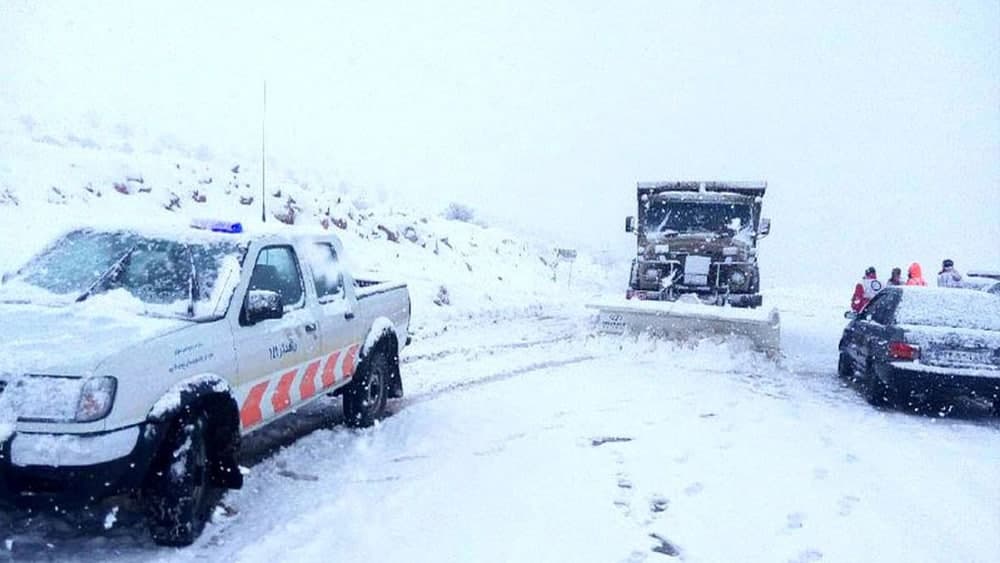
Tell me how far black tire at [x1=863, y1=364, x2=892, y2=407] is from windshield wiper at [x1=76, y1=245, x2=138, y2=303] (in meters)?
7.89

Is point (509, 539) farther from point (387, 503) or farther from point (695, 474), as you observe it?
point (695, 474)

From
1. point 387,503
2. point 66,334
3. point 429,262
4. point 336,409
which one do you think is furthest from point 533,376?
point 429,262

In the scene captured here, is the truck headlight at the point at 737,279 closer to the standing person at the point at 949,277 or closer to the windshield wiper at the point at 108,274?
the standing person at the point at 949,277

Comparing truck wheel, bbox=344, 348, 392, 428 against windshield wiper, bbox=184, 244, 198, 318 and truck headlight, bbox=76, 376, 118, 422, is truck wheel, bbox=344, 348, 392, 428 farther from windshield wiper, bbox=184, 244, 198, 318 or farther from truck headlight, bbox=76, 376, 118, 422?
truck headlight, bbox=76, 376, 118, 422

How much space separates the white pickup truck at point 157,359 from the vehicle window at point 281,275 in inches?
0.5

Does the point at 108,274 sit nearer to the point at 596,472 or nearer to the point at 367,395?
the point at 367,395

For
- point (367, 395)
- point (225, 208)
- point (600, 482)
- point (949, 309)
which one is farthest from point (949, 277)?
point (225, 208)

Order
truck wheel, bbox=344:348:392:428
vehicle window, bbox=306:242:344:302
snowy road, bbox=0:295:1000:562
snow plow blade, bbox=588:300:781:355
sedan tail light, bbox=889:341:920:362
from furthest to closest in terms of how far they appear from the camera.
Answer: snow plow blade, bbox=588:300:781:355
sedan tail light, bbox=889:341:920:362
truck wheel, bbox=344:348:392:428
vehicle window, bbox=306:242:344:302
snowy road, bbox=0:295:1000:562

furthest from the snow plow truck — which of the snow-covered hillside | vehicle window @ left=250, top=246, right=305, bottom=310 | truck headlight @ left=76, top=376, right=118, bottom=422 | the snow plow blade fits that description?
truck headlight @ left=76, top=376, right=118, bottom=422

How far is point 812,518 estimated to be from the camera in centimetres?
507

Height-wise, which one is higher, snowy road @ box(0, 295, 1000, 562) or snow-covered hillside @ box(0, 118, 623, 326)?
snow-covered hillside @ box(0, 118, 623, 326)

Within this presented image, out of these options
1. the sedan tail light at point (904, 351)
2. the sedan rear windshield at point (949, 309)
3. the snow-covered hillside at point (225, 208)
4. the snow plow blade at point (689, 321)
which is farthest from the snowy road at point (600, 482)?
the snow-covered hillside at point (225, 208)

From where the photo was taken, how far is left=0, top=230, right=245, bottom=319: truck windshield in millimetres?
4723

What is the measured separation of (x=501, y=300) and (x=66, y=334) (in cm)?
1573
